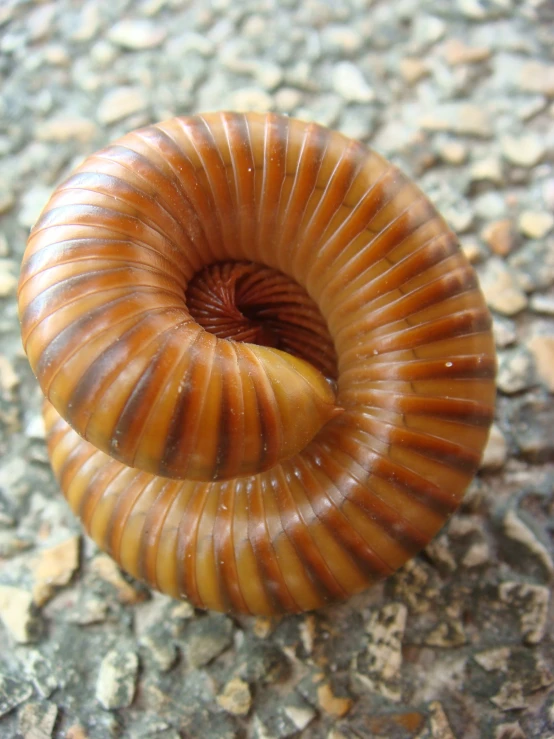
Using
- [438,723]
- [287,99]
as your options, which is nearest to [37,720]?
[438,723]

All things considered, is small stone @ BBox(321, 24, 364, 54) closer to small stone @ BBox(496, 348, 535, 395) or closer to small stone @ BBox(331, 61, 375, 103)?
small stone @ BBox(331, 61, 375, 103)

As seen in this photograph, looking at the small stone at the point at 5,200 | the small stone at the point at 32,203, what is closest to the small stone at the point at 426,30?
the small stone at the point at 32,203

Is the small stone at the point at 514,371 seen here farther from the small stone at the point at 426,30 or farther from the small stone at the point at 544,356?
the small stone at the point at 426,30

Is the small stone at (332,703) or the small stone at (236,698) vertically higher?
the small stone at (236,698)

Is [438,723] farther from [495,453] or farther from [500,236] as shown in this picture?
[500,236]

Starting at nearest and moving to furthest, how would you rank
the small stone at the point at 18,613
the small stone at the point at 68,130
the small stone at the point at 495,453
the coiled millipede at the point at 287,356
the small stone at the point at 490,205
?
the coiled millipede at the point at 287,356
the small stone at the point at 18,613
the small stone at the point at 495,453
the small stone at the point at 490,205
the small stone at the point at 68,130

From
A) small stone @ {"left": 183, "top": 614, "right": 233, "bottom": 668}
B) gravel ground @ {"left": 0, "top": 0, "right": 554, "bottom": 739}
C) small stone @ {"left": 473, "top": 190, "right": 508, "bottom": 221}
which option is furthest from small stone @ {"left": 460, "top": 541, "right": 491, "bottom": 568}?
small stone @ {"left": 473, "top": 190, "right": 508, "bottom": 221}
